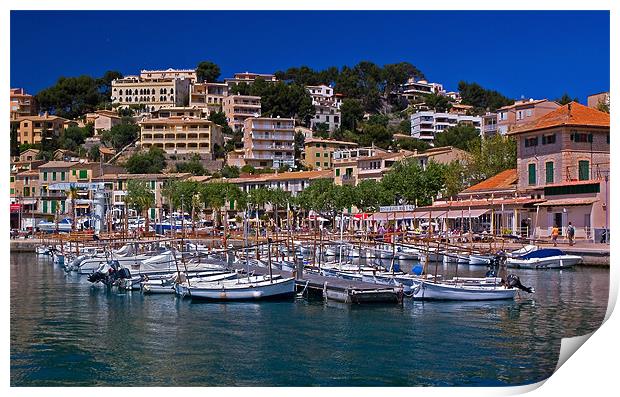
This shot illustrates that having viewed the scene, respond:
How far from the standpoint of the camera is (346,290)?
21344mm

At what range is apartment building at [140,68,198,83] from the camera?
103125 millimetres

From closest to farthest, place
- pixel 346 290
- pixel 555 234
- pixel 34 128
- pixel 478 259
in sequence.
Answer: pixel 346 290
pixel 478 259
pixel 555 234
pixel 34 128

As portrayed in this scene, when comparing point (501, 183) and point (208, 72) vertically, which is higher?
point (208, 72)

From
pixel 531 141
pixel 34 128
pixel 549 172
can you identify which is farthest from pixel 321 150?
pixel 549 172

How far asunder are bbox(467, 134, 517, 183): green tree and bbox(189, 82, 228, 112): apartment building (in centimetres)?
5093

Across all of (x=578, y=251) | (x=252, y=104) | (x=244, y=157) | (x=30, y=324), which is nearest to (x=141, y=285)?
(x=30, y=324)

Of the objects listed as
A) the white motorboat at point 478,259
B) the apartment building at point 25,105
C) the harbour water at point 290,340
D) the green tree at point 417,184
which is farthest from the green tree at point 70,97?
the harbour water at point 290,340

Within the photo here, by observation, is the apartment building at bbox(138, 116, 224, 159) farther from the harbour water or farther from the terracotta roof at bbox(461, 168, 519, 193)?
the harbour water

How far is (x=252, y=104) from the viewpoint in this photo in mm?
92562

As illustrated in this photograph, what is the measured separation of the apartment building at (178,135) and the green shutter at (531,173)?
157ft

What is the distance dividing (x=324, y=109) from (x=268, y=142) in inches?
598

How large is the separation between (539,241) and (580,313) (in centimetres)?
1450

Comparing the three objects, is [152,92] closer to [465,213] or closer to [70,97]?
[70,97]

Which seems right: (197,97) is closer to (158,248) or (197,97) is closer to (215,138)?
(215,138)
